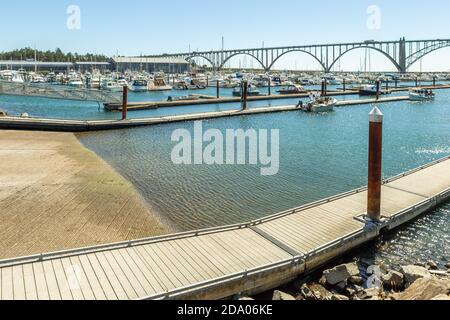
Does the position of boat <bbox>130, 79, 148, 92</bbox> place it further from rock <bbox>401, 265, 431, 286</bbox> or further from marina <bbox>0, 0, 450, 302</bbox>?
rock <bbox>401, 265, 431, 286</bbox>

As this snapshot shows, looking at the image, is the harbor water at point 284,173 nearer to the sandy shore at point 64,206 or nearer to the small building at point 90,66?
the sandy shore at point 64,206

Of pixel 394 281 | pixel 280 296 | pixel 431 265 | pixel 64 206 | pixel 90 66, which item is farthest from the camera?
pixel 90 66

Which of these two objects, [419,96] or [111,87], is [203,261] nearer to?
[419,96]

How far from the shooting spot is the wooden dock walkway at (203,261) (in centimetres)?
763

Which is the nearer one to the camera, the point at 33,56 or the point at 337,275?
the point at 337,275

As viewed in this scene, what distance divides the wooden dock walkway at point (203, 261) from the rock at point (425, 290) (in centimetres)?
231

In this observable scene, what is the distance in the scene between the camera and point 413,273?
30.3 feet

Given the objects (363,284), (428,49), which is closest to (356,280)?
(363,284)

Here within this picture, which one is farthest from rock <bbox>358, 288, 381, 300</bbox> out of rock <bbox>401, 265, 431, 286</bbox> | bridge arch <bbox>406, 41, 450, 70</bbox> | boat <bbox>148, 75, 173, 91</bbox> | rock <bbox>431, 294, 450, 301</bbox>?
bridge arch <bbox>406, 41, 450, 70</bbox>

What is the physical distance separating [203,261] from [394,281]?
4.40m

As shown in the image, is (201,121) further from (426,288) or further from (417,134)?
(426,288)
